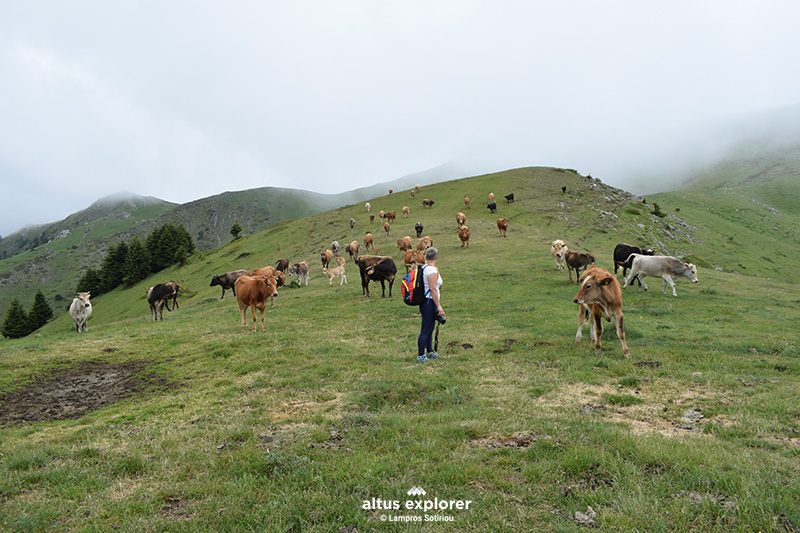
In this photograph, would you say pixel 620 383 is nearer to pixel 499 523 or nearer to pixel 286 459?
pixel 499 523

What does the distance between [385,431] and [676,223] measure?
6584 centimetres

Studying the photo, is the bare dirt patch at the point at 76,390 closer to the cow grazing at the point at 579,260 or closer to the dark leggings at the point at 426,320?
the dark leggings at the point at 426,320

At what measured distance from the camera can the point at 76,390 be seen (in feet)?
32.9

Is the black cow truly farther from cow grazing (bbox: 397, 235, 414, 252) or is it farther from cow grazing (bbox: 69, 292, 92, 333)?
cow grazing (bbox: 69, 292, 92, 333)

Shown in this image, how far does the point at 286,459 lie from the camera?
500 centimetres

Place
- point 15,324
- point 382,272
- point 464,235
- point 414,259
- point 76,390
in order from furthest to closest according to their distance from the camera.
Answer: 1. point 15,324
2. point 464,235
3. point 414,259
4. point 382,272
5. point 76,390

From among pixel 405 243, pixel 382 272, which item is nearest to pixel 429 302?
pixel 382 272

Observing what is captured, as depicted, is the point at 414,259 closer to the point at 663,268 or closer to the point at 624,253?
the point at 624,253

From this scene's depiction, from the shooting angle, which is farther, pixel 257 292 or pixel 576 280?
pixel 576 280

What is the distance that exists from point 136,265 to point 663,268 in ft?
304

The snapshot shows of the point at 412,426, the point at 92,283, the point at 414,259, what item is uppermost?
the point at 92,283

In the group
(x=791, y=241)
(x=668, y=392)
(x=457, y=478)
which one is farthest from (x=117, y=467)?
(x=791, y=241)

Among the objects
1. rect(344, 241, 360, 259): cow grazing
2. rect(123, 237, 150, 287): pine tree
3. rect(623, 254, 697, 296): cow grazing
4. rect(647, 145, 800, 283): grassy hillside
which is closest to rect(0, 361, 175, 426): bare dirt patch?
rect(623, 254, 697, 296): cow grazing

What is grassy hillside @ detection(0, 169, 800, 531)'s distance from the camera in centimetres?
398
